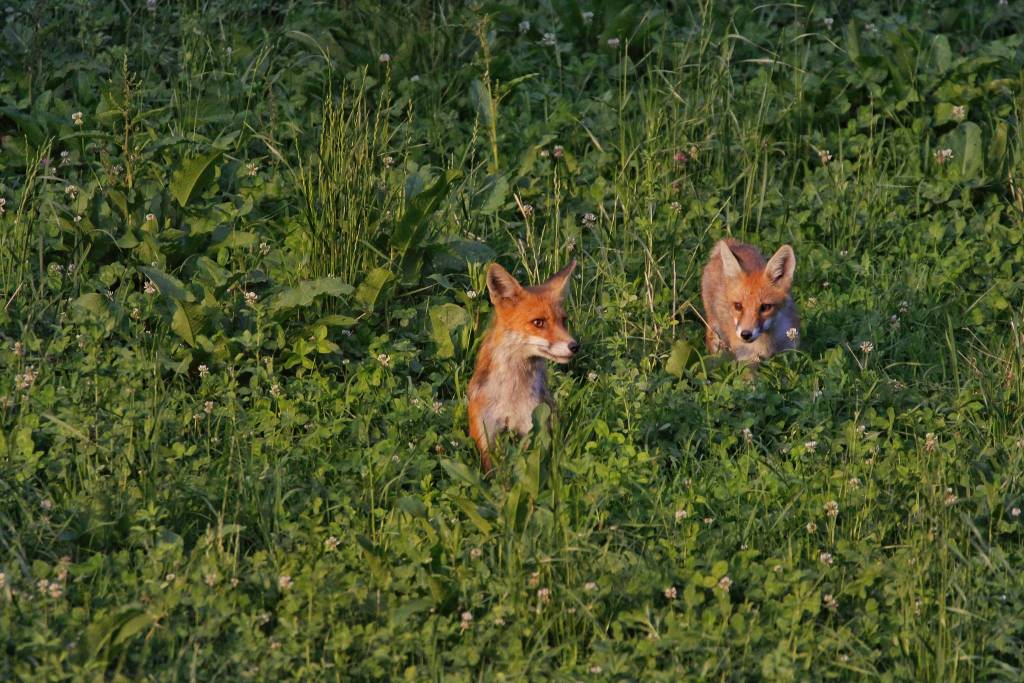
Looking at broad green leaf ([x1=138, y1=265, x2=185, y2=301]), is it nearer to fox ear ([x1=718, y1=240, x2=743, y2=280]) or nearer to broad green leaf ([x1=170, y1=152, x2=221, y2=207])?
broad green leaf ([x1=170, y1=152, x2=221, y2=207])

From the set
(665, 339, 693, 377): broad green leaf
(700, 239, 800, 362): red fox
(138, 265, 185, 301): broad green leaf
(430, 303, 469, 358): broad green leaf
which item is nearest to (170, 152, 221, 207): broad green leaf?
(138, 265, 185, 301): broad green leaf

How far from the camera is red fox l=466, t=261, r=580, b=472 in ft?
20.6

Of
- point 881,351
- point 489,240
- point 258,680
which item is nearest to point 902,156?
point 881,351

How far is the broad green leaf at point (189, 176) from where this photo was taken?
7344 millimetres

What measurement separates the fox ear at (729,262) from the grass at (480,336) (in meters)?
0.35

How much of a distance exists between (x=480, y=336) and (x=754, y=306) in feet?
4.52

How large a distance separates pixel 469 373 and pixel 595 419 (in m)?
0.93

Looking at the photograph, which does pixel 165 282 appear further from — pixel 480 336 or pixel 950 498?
pixel 950 498

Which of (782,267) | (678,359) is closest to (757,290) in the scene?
(782,267)

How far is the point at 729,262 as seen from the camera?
7.35 m

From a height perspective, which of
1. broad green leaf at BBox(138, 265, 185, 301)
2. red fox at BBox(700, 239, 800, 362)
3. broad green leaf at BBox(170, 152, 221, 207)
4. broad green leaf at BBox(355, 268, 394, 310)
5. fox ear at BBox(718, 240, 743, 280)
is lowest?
red fox at BBox(700, 239, 800, 362)

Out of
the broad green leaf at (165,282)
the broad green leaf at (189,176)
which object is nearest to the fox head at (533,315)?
the broad green leaf at (165,282)

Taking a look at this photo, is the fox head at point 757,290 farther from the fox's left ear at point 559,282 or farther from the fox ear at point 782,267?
the fox's left ear at point 559,282

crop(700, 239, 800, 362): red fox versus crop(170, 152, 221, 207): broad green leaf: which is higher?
crop(170, 152, 221, 207): broad green leaf
